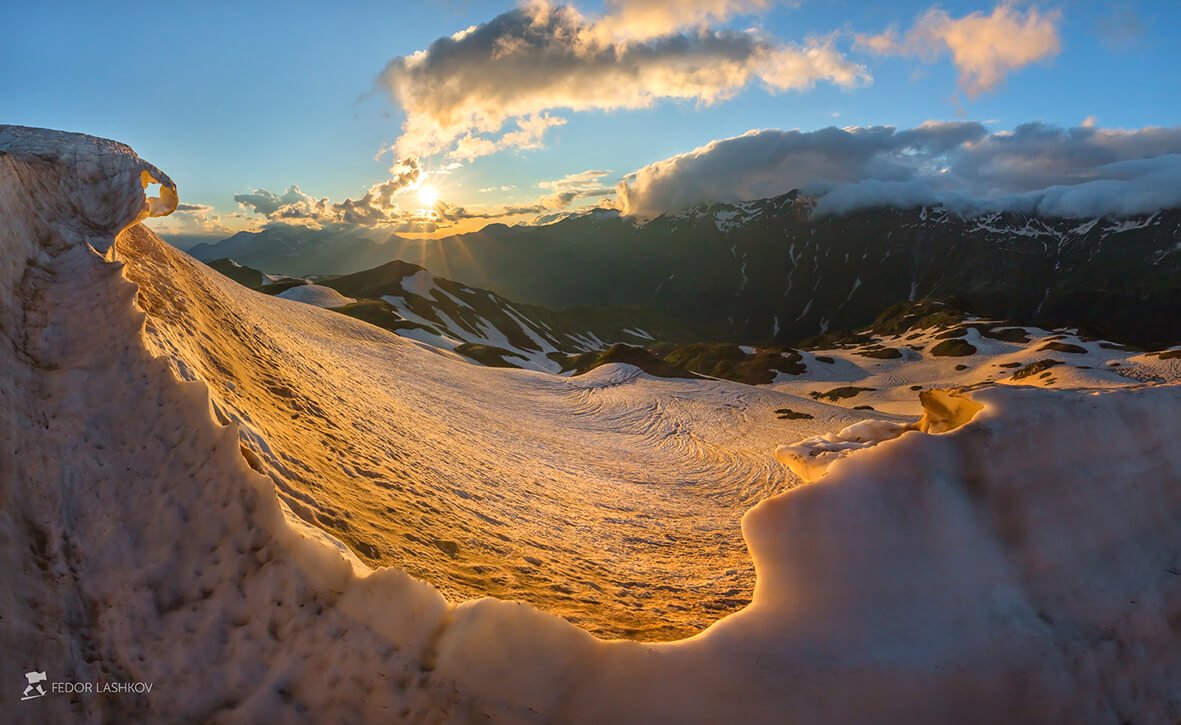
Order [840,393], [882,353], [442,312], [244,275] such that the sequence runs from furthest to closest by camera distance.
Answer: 1. [244,275]
2. [442,312]
3. [882,353]
4. [840,393]

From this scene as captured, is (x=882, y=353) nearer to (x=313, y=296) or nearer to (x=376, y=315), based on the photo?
(x=376, y=315)

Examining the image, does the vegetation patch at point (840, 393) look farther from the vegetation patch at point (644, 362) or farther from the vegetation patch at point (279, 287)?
the vegetation patch at point (279, 287)

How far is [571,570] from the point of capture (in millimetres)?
7918

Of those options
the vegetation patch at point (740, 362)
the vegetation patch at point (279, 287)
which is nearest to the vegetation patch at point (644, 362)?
the vegetation patch at point (740, 362)

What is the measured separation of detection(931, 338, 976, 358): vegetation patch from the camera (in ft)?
211

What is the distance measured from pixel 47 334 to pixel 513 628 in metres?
5.62

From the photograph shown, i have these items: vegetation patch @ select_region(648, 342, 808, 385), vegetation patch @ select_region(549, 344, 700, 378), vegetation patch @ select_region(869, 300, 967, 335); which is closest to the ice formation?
vegetation patch @ select_region(549, 344, 700, 378)

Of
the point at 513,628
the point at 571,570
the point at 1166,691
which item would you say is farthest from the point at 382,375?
the point at 1166,691

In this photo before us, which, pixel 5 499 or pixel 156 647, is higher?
pixel 5 499

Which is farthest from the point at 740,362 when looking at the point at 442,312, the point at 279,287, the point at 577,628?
the point at 577,628

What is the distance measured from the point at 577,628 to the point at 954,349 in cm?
7680

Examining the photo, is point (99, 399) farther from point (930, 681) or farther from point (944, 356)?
point (944, 356)

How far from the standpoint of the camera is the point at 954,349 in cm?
6550

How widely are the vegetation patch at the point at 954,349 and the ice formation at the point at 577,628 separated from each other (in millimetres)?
71664
